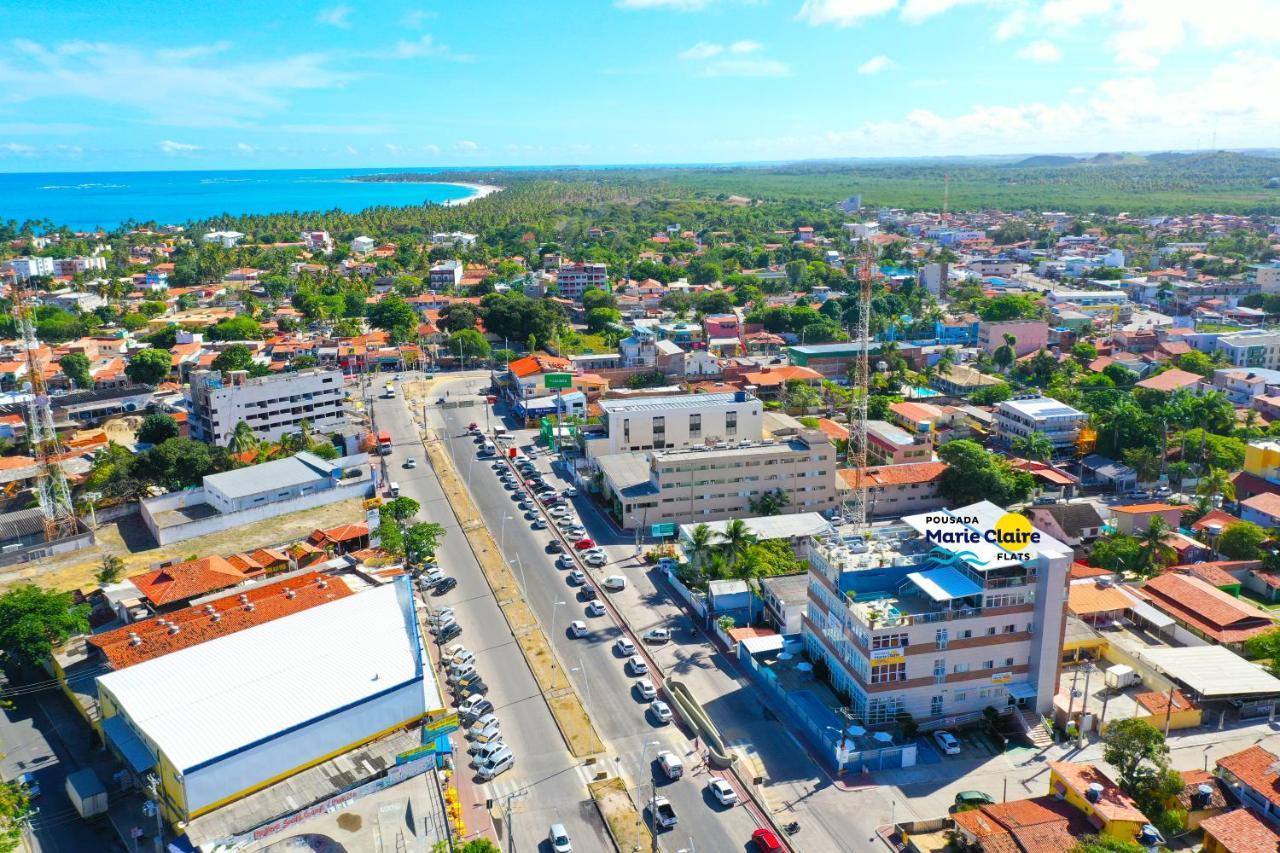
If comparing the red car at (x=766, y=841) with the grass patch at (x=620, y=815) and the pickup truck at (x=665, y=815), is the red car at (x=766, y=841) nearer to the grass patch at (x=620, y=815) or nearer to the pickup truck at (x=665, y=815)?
the pickup truck at (x=665, y=815)

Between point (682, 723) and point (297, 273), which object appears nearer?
point (682, 723)

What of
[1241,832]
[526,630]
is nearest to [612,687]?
[526,630]

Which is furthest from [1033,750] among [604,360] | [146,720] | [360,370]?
[360,370]

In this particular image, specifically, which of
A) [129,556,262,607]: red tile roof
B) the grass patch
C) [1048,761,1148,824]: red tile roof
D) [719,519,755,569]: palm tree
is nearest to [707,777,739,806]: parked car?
the grass patch

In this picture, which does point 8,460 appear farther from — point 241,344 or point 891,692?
point 891,692

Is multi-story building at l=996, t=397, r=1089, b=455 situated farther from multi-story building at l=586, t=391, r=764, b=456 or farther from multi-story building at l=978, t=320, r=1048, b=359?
multi-story building at l=978, t=320, r=1048, b=359

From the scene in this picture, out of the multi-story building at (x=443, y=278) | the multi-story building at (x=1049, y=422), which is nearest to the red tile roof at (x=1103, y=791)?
the multi-story building at (x=1049, y=422)

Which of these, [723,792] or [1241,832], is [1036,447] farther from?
[723,792]
